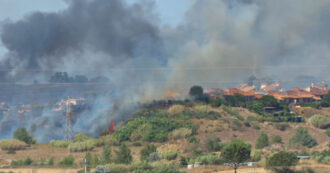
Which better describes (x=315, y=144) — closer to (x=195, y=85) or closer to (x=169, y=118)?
(x=169, y=118)

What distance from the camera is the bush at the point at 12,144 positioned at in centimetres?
6366

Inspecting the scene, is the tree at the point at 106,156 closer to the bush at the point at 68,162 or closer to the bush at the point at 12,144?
the bush at the point at 68,162

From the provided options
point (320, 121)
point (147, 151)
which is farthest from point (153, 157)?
point (320, 121)

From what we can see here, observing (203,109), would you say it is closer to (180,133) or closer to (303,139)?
(180,133)

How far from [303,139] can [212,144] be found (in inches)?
393

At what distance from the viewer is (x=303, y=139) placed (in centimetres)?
6569

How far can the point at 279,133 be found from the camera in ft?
238

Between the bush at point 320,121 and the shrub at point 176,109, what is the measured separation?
51.3ft

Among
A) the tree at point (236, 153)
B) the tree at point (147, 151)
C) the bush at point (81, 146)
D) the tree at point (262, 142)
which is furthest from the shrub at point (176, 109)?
the tree at point (236, 153)

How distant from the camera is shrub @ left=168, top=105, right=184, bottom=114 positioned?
76812mm

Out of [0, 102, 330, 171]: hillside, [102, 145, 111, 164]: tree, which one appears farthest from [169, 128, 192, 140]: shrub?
[102, 145, 111, 164]: tree

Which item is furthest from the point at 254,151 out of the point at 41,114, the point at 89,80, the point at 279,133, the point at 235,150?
the point at 89,80

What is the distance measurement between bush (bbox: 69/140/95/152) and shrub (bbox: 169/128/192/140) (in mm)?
8863

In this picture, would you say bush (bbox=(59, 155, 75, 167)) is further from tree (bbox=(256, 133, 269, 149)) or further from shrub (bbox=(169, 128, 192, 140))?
tree (bbox=(256, 133, 269, 149))
